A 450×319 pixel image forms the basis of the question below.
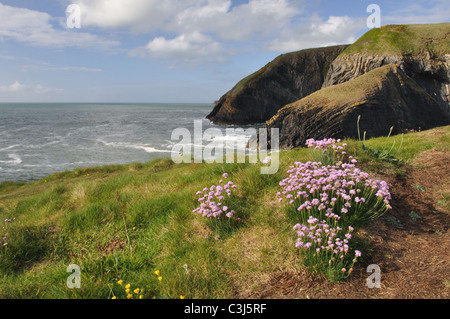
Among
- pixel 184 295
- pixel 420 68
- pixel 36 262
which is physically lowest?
pixel 36 262

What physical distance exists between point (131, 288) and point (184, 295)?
2.40 feet

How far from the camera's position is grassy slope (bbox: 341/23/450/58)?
32.7m

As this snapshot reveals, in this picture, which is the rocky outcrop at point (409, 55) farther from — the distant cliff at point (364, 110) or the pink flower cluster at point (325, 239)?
the pink flower cluster at point (325, 239)

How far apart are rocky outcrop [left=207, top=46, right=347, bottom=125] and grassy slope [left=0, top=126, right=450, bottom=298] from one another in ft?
168

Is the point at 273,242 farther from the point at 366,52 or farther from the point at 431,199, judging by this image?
the point at 366,52

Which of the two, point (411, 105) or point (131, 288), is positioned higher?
point (411, 105)

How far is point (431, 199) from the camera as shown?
530 centimetres

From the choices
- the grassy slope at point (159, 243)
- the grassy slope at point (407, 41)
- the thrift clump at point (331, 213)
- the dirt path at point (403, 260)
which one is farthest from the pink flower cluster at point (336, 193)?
the grassy slope at point (407, 41)

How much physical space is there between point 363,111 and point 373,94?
1553 millimetres

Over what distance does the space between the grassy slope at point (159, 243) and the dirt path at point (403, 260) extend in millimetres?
309

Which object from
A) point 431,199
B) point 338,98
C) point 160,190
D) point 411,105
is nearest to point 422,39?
point 411,105

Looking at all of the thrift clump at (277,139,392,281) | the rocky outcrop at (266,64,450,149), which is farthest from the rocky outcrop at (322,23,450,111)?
the thrift clump at (277,139,392,281)

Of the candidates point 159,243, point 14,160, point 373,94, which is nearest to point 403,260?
point 159,243

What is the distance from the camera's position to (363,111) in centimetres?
1808
